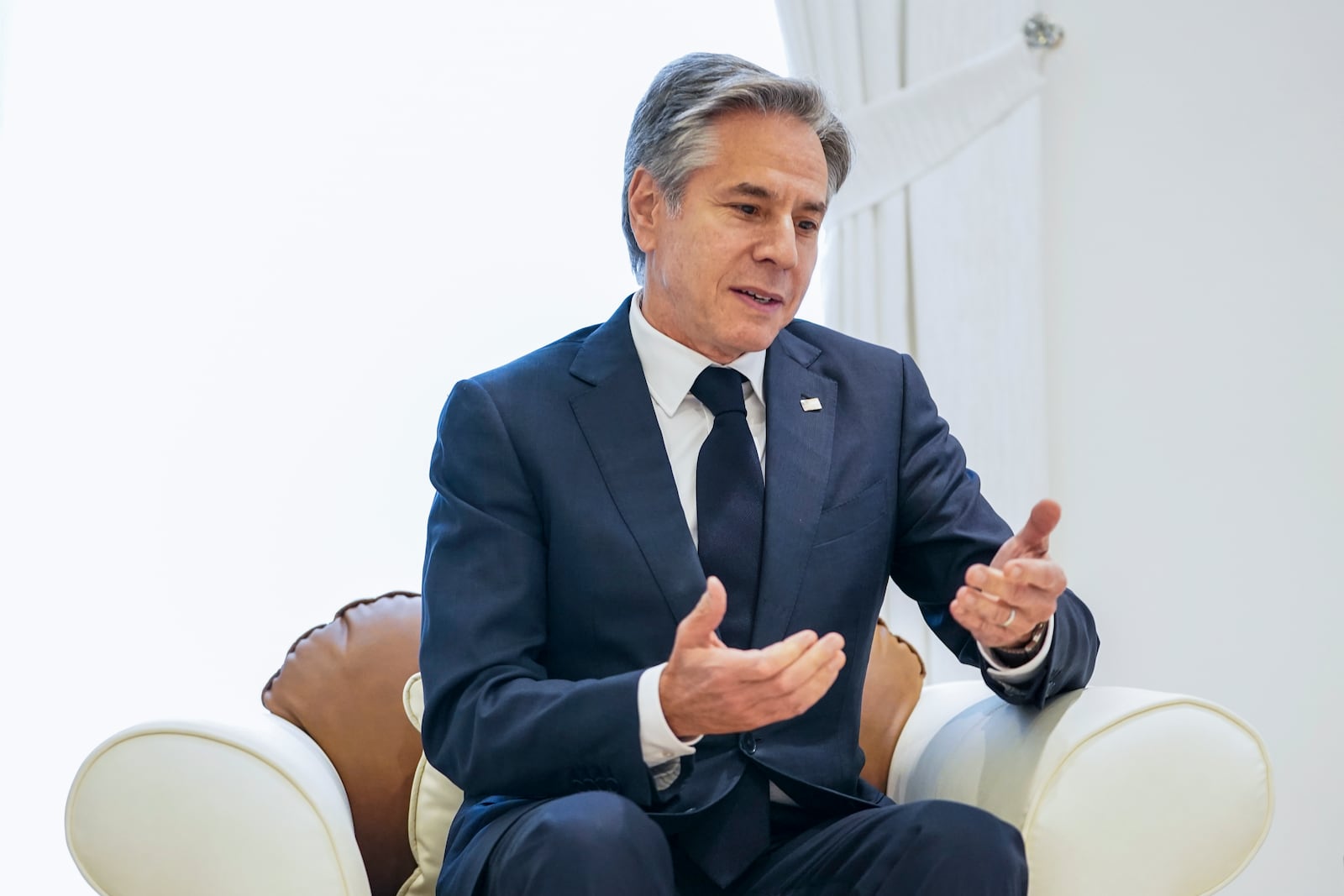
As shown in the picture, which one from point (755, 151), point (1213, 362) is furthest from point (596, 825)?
point (1213, 362)

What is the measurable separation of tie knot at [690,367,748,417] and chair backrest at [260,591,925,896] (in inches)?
23.0

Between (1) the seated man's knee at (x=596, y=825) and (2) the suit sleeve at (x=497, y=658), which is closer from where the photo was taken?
(1) the seated man's knee at (x=596, y=825)

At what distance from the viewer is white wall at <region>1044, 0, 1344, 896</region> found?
9.18 feet

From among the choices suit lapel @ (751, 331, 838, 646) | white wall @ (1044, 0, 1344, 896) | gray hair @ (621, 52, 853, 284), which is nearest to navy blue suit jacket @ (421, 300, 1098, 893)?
suit lapel @ (751, 331, 838, 646)

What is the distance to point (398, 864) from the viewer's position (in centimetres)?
184

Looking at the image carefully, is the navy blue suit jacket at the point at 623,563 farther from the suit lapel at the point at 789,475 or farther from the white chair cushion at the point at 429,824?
the white chair cushion at the point at 429,824

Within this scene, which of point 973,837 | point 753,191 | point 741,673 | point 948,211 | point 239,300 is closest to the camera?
point 741,673

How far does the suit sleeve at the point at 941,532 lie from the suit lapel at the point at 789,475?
0.13 meters

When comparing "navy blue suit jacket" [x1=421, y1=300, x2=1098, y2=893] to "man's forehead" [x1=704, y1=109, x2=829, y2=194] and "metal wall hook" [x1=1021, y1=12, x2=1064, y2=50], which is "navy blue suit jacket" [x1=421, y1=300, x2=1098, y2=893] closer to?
"man's forehead" [x1=704, y1=109, x2=829, y2=194]

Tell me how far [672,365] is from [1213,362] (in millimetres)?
1676

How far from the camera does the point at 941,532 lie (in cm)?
168

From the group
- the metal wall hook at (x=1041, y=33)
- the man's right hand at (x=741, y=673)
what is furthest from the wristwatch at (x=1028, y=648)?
the metal wall hook at (x=1041, y=33)

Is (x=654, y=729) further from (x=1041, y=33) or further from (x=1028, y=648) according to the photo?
(x=1041, y=33)

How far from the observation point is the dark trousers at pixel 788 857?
123cm
